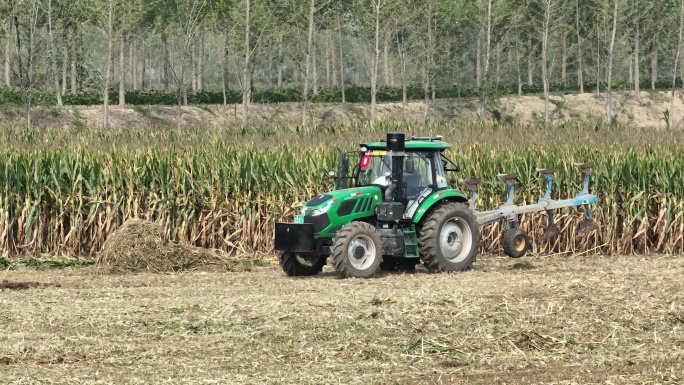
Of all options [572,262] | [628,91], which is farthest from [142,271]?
[628,91]

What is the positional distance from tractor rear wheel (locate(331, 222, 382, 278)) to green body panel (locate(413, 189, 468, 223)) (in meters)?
0.73

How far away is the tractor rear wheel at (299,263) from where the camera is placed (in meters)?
15.7

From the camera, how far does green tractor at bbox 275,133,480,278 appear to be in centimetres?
1488

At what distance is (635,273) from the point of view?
582 inches

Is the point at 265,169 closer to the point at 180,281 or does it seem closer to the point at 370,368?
the point at 180,281

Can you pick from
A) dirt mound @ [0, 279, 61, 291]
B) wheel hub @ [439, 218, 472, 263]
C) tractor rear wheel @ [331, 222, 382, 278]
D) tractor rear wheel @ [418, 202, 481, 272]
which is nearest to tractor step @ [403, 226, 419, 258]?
tractor rear wheel @ [418, 202, 481, 272]

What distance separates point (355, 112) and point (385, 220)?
159 ft

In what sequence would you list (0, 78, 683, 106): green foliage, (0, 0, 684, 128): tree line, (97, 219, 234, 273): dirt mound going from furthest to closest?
(0, 78, 683, 106): green foliage
(0, 0, 684, 128): tree line
(97, 219, 234, 273): dirt mound

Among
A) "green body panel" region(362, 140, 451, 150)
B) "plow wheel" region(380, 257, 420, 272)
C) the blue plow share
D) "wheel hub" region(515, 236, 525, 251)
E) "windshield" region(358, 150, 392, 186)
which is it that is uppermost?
"green body panel" region(362, 140, 451, 150)

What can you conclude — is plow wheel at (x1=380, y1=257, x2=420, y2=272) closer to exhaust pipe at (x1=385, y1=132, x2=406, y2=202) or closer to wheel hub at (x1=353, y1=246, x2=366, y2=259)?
exhaust pipe at (x1=385, y1=132, x2=406, y2=202)

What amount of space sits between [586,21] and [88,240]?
2687 inches

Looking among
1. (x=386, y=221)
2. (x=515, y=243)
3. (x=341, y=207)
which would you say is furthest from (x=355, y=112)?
(x=341, y=207)

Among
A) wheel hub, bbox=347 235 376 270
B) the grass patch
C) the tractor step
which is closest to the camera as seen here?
wheel hub, bbox=347 235 376 270

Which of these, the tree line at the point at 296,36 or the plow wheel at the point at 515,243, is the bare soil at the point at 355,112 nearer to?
the tree line at the point at 296,36
